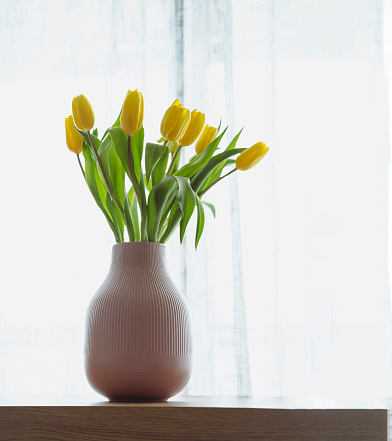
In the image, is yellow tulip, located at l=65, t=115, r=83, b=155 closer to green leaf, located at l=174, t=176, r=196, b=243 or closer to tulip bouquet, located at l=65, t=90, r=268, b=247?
tulip bouquet, located at l=65, t=90, r=268, b=247

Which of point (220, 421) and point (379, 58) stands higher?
point (379, 58)

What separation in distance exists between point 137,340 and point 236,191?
543 mm

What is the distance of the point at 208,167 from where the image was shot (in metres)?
0.93

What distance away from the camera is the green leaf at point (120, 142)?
35.2 inches

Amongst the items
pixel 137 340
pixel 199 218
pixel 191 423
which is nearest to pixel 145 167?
pixel 199 218

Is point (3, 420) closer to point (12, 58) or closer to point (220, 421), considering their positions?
point (220, 421)

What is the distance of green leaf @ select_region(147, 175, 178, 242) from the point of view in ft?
2.93

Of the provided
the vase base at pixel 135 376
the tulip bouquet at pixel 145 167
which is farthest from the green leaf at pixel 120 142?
the vase base at pixel 135 376

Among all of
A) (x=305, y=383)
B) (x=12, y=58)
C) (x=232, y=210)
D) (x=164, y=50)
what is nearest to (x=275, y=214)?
(x=232, y=210)

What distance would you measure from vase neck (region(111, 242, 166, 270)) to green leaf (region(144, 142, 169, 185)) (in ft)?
0.42

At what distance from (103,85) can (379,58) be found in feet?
2.22

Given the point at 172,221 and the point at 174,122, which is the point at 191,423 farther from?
the point at 174,122

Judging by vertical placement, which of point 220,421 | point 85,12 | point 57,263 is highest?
point 85,12

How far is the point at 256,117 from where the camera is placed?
52.7 inches
